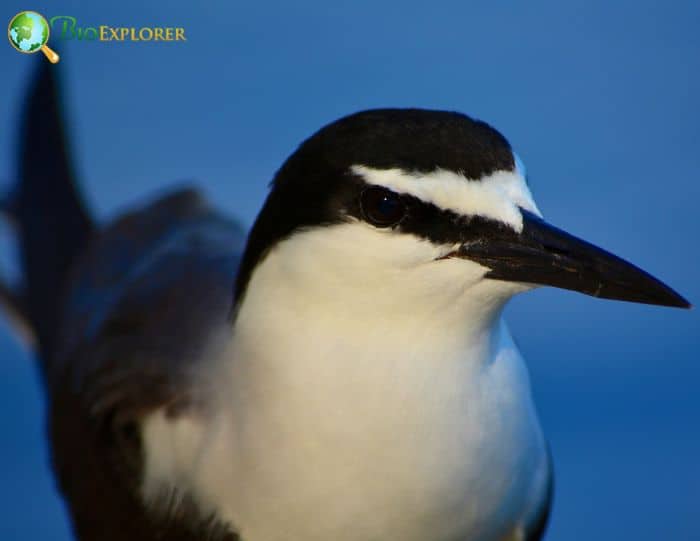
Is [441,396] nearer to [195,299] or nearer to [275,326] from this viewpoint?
[275,326]

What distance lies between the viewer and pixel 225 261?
2.65m

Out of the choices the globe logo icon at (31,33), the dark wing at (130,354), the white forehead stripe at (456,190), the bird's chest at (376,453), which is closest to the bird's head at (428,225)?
the white forehead stripe at (456,190)

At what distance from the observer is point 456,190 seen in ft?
6.08

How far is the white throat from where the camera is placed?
1.93 m

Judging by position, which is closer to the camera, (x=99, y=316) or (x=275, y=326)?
(x=275, y=326)

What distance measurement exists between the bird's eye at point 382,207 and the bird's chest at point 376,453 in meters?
0.26

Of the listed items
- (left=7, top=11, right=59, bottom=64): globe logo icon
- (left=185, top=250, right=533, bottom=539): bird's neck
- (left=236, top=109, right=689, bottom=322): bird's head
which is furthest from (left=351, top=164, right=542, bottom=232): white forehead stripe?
(left=7, top=11, right=59, bottom=64): globe logo icon

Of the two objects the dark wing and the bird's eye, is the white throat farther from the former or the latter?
the dark wing

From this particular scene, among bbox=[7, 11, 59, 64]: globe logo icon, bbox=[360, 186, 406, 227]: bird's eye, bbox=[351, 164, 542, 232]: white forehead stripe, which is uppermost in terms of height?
bbox=[351, 164, 542, 232]: white forehead stripe

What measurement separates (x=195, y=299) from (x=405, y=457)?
2.21ft

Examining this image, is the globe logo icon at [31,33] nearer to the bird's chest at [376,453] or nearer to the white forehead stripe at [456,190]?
the bird's chest at [376,453]

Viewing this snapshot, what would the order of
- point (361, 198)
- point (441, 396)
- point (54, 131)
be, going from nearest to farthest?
point (361, 198) → point (441, 396) → point (54, 131)

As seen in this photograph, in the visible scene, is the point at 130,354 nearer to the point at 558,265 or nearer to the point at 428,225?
the point at 428,225

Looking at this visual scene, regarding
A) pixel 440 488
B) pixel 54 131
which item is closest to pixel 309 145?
pixel 440 488
